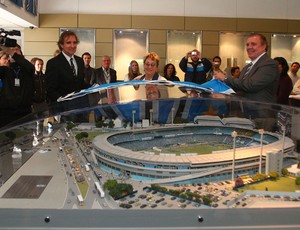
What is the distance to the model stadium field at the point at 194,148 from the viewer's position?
7.97 ft

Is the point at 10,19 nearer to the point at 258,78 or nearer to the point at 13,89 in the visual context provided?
the point at 13,89

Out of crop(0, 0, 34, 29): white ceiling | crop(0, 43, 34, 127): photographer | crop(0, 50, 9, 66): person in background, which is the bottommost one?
crop(0, 43, 34, 127): photographer

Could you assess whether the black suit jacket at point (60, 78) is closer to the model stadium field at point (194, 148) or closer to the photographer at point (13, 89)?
the photographer at point (13, 89)

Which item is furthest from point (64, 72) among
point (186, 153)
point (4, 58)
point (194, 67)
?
point (194, 67)

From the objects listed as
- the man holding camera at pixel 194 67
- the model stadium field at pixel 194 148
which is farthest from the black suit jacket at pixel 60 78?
the man holding camera at pixel 194 67

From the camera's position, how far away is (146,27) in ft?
34.9

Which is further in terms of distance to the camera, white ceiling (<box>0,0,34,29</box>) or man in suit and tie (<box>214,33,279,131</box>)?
white ceiling (<box>0,0,34,29</box>)

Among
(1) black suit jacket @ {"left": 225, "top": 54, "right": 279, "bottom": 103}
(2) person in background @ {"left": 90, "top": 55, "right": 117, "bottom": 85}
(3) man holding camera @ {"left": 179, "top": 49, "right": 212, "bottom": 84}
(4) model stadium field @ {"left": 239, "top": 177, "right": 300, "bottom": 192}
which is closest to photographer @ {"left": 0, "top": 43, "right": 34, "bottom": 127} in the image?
(1) black suit jacket @ {"left": 225, "top": 54, "right": 279, "bottom": 103}

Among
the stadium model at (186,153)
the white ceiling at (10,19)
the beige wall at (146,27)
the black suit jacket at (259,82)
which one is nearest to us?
the stadium model at (186,153)

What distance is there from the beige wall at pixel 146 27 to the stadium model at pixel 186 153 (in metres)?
8.06

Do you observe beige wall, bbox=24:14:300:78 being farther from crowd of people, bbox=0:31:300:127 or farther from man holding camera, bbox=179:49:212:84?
crowd of people, bbox=0:31:300:127

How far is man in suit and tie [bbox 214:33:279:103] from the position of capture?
11.2 feet

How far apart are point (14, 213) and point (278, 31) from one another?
10.5 metres

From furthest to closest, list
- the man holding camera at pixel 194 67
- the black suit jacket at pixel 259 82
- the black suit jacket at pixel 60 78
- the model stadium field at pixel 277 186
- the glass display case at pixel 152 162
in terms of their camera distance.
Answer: the man holding camera at pixel 194 67 < the black suit jacket at pixel 60 78 < the black suit jacket at pixel 259 82 < the model stadium field at pixel 277 186 < the glass display case at pixel 152 162
